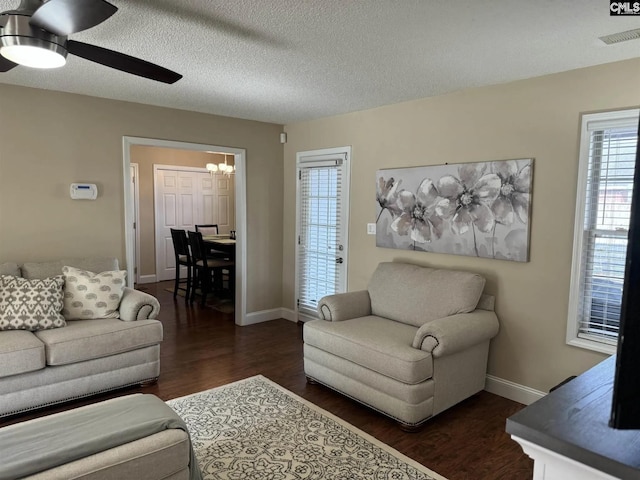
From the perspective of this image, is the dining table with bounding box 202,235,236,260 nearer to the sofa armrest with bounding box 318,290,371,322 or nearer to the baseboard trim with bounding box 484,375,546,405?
the sofa armrest with bounding box 318,290,371,322

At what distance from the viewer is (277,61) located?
2889mm

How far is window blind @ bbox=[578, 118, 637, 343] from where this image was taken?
2.78 m

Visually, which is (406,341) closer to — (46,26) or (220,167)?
(46,26)

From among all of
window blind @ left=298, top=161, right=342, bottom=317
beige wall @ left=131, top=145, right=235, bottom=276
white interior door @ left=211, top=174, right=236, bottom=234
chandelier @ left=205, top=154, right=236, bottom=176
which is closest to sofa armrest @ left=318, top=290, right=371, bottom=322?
window blind @ left=298, top=161, right=342, bottom=317

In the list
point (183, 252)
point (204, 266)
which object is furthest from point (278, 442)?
point (183, 252)

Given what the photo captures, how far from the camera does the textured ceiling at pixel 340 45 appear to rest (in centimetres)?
209

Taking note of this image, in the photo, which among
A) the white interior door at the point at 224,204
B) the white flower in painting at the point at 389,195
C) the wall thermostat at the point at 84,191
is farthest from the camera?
the white interior door at the point at 224,204

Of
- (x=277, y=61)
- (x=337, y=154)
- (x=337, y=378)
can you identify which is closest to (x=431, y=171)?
(x=337, y=154)

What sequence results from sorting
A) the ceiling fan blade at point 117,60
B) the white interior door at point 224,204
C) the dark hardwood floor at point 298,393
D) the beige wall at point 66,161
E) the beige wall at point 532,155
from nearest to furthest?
1. the ceiling fan blade at point 117,60
2. the dark hardwood floor at point 298,393
3. the beige wall at point 532,155
4. the beige wall at point 66,161
5. the white interior door at point 224,204

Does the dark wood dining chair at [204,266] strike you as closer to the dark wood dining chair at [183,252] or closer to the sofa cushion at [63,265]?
the dark wood dining chair at [183,252]

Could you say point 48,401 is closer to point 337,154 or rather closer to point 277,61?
point 277,61


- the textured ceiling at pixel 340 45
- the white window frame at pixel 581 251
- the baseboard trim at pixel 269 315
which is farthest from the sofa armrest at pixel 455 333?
the baseboard trim at pixel 269 315

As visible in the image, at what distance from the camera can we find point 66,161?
12.8ft

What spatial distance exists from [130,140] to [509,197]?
3.53m
